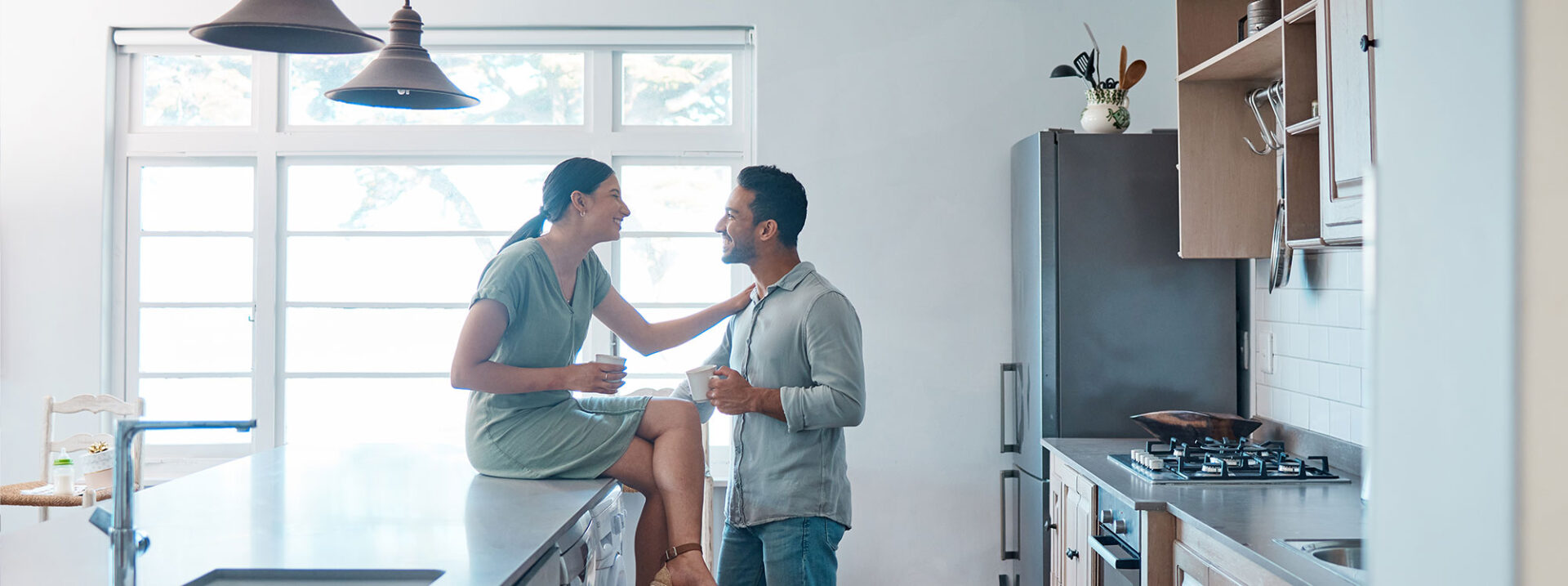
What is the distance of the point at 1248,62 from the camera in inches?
103

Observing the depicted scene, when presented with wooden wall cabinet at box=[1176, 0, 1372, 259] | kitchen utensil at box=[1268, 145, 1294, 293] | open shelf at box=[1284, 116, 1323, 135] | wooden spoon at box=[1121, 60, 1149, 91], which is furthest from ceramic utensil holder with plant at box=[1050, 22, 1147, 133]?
open shelf at box=[1284, 116, 1323, 135]

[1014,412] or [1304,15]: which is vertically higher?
[1304,15]

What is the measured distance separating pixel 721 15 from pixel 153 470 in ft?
9.63

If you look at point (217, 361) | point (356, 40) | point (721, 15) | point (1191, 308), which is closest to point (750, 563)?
point (356, 40)

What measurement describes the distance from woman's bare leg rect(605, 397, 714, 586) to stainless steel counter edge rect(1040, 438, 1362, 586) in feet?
3.12

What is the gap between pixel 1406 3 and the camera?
0.76 feet

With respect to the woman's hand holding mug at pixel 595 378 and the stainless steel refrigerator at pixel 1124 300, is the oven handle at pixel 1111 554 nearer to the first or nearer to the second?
the stainless steel refrigerator at pixel 1124 300

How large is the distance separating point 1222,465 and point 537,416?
5.27ft

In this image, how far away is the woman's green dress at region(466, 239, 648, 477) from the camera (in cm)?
204

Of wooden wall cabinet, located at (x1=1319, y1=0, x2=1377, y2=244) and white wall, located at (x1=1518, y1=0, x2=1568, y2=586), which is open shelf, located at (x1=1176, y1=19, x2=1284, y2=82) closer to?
wooden wall cabinet, located at (x1=1319, y1=0, x2=1377, y2=244)

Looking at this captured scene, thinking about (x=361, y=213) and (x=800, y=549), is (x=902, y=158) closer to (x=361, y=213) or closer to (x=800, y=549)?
(x=800, y=549)

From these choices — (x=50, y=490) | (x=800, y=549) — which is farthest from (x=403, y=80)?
(x=50, y=490)

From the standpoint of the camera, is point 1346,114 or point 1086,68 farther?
point 1086,68

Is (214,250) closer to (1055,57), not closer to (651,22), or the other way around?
(651,22)
